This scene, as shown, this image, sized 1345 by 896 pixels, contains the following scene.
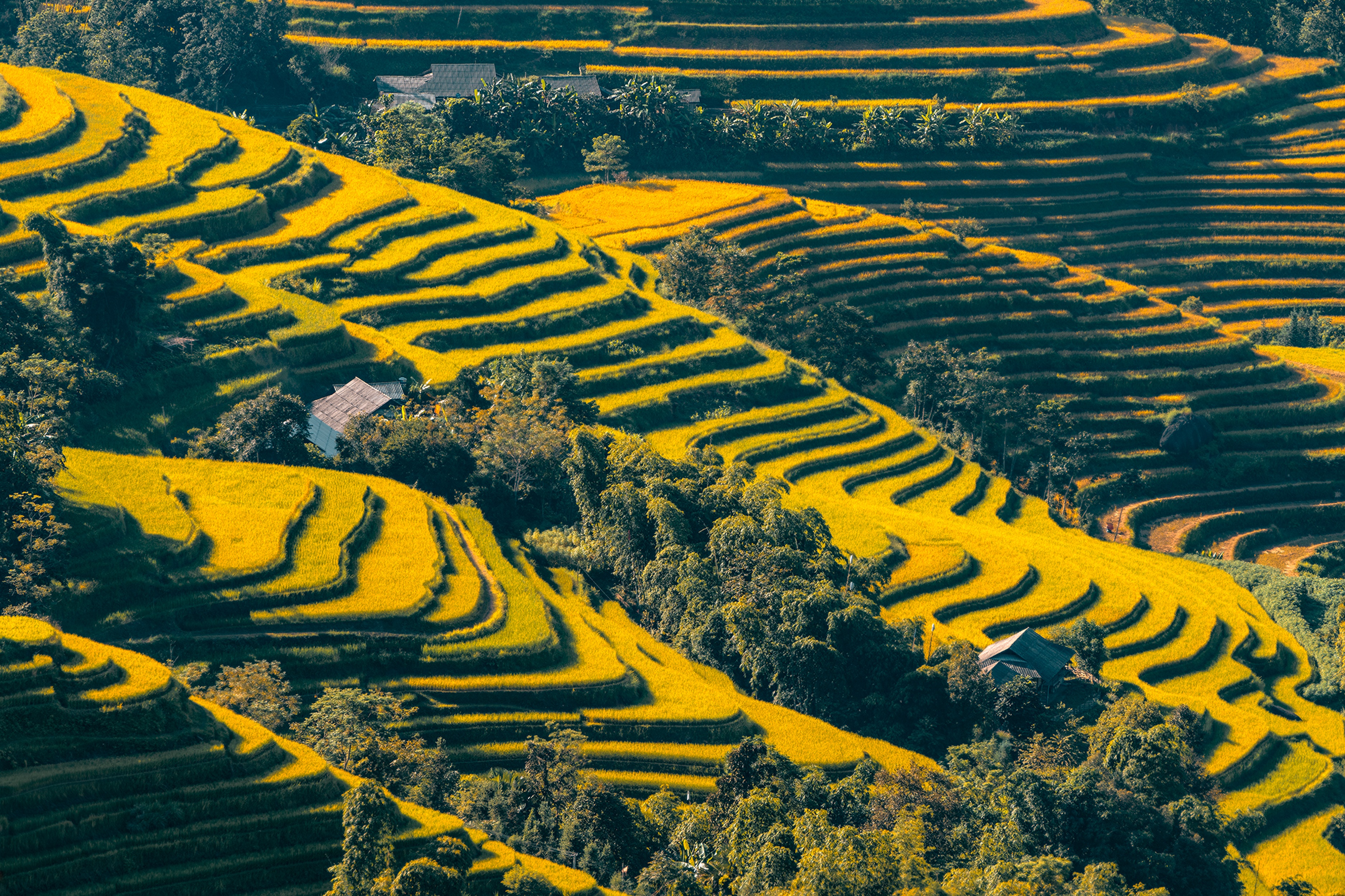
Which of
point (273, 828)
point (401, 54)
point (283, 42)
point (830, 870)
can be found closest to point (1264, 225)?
point (401, 54)

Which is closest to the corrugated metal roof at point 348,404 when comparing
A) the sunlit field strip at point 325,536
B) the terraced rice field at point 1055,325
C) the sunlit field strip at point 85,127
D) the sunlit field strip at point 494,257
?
the sunlit field strip at point 325,536

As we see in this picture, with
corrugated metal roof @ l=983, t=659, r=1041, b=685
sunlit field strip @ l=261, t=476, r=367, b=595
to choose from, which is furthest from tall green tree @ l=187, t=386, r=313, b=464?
corrugated metal roof @ l=983, t=659, r=1041, b=685

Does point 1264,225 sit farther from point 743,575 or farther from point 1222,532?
point 743,575

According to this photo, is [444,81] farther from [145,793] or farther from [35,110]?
[145,793]

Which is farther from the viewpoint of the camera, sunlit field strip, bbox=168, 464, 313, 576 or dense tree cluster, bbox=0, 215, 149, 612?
dense tree cluster, bbox=0, 215, 149, 612

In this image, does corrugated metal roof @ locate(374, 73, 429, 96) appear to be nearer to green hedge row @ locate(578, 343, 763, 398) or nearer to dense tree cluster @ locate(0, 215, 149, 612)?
green hedge row @ locate(578, 343, 763, 398)

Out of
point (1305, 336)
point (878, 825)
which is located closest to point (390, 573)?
point (878, 825)
